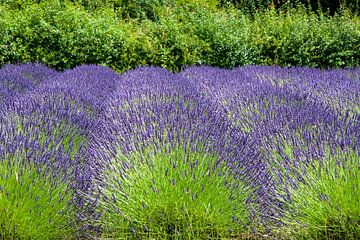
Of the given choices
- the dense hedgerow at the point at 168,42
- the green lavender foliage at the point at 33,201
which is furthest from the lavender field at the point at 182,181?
the dense hedgerow at the point at 168,42

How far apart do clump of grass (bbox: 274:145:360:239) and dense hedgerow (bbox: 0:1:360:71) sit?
555 centimetres

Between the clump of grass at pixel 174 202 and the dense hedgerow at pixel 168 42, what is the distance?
17.7 feet

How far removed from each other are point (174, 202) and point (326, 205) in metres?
0.70

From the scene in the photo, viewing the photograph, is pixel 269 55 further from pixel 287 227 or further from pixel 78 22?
pixel 287 227

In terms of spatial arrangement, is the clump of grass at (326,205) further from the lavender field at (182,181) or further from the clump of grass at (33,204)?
the clump of grass at (33,204)

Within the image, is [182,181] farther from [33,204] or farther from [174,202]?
[33,204]

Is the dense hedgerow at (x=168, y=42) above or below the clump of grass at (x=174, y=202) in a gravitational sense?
below

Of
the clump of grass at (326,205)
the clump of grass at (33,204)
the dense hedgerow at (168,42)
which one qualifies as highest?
the clump of grass at (33,204)

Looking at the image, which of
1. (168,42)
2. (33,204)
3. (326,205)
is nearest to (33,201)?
(33,204)

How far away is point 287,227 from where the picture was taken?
2.13 meters

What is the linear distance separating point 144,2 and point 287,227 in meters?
10.1

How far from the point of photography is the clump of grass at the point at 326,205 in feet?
6.77

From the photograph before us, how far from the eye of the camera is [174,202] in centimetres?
214

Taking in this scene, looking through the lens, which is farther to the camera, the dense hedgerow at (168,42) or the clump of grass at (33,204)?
the dense hedgerow at (168,42)
